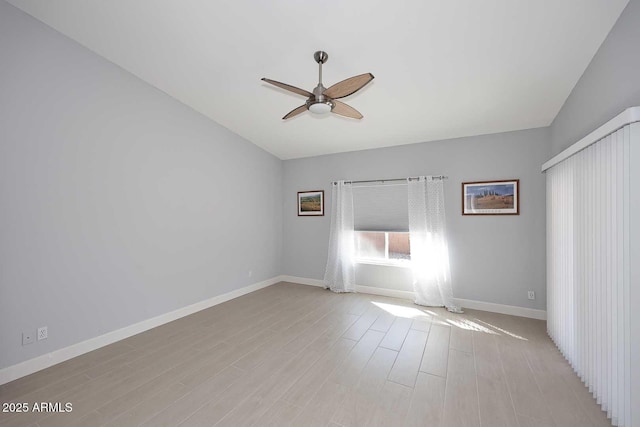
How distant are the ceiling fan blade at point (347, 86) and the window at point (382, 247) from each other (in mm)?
2869

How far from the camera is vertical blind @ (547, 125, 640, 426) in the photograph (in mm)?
1681

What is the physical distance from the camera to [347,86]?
7.23 feet

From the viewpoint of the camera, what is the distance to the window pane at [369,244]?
4764mm

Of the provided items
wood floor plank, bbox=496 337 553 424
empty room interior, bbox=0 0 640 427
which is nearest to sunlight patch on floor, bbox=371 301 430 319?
empty room interior, bbox=0 0 640 427

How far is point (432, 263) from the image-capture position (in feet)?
13.5

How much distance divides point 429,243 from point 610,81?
264 centimetres

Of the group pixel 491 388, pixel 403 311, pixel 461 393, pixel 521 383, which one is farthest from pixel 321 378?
pixel 403 311

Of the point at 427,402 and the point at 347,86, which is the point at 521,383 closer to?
the point at 427,402

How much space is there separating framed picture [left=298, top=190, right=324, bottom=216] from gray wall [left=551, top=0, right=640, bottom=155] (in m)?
3.70

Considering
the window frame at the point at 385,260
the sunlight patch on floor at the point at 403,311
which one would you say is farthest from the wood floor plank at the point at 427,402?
the window frame at the point at 385,260

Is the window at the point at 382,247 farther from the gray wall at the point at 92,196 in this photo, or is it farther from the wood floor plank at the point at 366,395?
the gray wall at the point at 92,196

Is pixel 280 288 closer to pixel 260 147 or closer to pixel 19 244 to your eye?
pixel 260 147

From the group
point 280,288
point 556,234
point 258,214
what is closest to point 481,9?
point 556,234

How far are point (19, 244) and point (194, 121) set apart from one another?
2459mm
